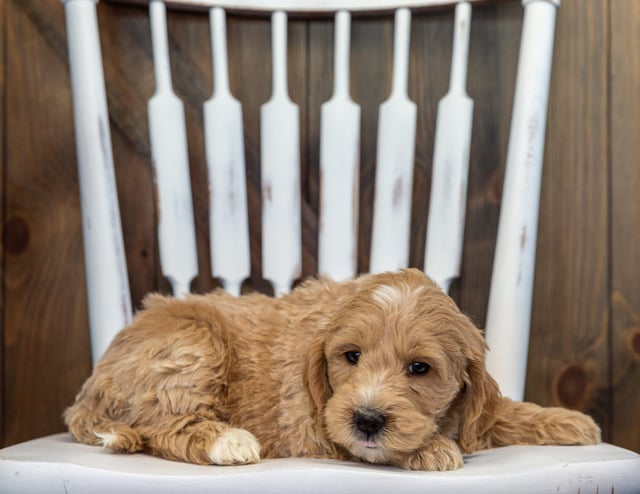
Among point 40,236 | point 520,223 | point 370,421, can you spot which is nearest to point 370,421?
point 370,421

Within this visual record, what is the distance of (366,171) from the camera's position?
1803 mm

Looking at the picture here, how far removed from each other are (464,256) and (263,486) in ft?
3.29

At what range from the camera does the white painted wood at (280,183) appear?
1.64m

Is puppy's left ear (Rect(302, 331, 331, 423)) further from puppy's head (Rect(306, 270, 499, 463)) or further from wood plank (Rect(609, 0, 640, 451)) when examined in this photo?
wood plank (Rect(609, 0, 640, 451))

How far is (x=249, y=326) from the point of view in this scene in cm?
141

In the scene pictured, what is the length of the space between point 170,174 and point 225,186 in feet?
0.38

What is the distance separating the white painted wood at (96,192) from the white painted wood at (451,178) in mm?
634

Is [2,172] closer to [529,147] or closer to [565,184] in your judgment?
[529,147]

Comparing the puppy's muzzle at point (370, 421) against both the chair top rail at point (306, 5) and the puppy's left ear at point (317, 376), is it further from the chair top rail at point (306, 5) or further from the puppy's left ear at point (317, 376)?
the chair top rail at point (306, 5)

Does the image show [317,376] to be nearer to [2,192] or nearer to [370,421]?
[370,421]

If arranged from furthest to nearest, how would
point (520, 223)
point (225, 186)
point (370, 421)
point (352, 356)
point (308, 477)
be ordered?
point (225, 186), point (520, 223), point (352, 356), point (370, 421), point (308, 477)

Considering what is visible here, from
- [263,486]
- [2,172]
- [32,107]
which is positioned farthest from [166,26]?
[263,486]

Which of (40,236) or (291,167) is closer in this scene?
(291,167)

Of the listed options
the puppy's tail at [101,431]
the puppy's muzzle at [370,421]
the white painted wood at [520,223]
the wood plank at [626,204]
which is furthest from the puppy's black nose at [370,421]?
the wood plank at [626,204]
